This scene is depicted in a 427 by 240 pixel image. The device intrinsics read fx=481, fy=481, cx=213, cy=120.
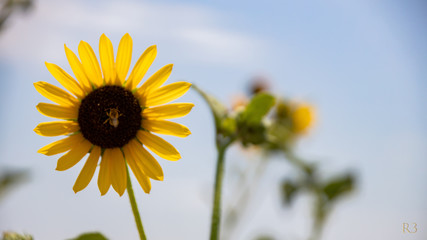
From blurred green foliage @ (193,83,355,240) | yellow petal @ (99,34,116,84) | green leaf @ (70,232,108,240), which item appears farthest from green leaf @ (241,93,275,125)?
green leaf @ (70,232,108,240)

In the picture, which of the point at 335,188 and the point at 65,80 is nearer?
the point at 65,80

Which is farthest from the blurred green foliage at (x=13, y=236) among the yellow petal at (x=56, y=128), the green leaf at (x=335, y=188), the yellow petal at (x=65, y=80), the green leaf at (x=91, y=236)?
the green leaf at (x=335, y=188)

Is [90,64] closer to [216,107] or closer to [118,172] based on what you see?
[118,172]

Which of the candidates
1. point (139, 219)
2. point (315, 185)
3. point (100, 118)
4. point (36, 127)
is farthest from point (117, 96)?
point (315, 185)

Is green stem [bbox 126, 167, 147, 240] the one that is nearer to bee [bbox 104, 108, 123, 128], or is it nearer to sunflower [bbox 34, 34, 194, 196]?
sunflower [bbox 34, 34, 194, 196]

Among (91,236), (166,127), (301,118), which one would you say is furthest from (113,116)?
(301,118)

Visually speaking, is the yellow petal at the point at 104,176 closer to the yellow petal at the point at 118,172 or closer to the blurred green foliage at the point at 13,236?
the yellow petal at the point at 118,172

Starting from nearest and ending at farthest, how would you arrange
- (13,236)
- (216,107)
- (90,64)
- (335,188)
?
(13,236)
(90,64)
(216,107)
(335,188)
